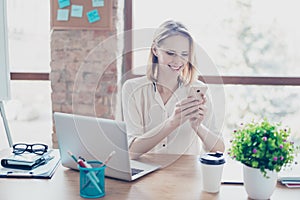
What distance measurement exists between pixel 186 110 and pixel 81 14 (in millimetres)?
1468

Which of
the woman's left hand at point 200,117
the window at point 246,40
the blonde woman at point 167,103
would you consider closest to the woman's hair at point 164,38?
the blonde woman at point 167,103

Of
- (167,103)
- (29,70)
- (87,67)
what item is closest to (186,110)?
(167,103)

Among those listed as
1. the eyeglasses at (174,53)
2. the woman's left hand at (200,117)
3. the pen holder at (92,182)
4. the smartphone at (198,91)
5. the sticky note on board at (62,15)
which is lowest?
the pen holder at (92,182)

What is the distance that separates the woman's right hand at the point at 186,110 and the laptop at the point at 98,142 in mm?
246

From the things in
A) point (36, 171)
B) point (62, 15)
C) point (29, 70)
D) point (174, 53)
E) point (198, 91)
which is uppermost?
point (62, 15)

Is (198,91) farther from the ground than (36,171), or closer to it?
farther from the ground

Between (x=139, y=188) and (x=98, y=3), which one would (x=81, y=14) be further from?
(x=139, y=188)

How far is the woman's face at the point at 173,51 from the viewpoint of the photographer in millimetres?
1890

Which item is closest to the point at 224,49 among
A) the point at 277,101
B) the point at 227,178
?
the point at 277,101

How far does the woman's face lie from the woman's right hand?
260 mm

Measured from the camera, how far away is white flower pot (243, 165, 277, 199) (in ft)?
4.30

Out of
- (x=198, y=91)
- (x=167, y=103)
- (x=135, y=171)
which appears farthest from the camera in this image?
A: (x=167, y=103)

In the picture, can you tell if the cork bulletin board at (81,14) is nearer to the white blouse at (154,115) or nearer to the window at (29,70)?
the window at (29,70)

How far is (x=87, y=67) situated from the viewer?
294 cm
